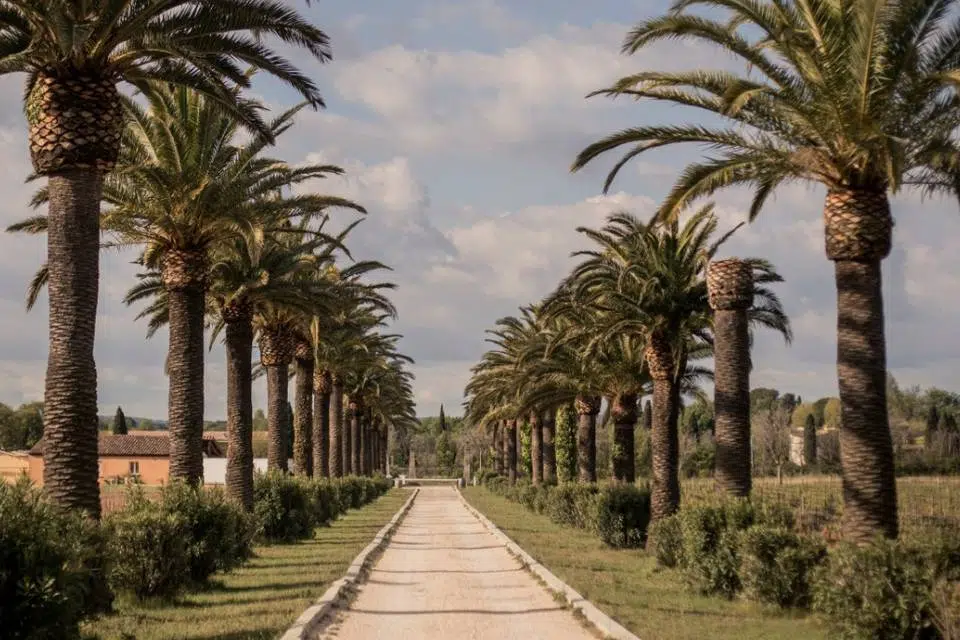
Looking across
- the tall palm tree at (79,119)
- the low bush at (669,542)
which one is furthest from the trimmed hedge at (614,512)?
the tall palm tree at (79,119)

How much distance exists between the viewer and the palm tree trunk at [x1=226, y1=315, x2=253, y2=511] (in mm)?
24703

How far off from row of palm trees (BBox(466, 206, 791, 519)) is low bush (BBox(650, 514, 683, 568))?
4.61 feet

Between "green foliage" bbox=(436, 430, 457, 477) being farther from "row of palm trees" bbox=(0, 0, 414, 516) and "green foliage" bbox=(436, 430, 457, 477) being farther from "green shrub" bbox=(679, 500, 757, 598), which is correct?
"green shrub" bbox=(679, 500, 757, 598)

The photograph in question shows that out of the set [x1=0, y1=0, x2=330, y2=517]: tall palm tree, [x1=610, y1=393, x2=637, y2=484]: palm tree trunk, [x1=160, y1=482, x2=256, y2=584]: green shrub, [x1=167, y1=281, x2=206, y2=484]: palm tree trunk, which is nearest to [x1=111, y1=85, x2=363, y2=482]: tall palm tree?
[x1=167, y1=281, x2=206, y2=484]: palm tree trunk

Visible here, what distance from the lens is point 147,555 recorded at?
15.0 metres

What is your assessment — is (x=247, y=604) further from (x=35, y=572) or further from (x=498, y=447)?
(x=498, y=447)

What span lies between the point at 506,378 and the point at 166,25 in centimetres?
3721

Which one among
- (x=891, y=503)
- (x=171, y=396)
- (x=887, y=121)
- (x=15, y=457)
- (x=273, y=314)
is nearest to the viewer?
(x=891, y=503)

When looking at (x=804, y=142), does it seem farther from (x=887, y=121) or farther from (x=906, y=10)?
(x=906, y=10)

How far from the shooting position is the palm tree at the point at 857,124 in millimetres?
13766

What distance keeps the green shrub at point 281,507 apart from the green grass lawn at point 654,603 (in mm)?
6037

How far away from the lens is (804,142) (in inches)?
613

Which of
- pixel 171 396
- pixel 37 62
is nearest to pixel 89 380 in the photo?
pixel 37 62

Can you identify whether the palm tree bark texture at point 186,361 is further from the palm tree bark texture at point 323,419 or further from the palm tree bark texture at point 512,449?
the palm tree bark texture at point 512,449
